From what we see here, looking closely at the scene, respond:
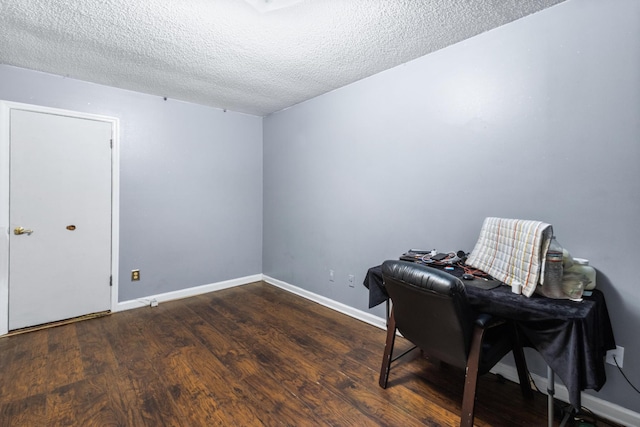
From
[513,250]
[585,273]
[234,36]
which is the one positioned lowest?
[585,273]

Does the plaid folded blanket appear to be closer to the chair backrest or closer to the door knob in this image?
the chair backrest

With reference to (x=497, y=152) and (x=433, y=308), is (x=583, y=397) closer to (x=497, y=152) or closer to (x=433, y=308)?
(x=433, y=308)

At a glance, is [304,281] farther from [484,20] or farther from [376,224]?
[484,20]

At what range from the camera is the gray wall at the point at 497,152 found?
1.71 metres

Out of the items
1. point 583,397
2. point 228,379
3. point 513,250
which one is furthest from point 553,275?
point 228,379

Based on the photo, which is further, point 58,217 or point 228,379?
point 58,217

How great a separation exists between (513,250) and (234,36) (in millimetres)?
2478

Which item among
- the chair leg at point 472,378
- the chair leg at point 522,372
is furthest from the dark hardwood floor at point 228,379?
the chair leg at point 472,378

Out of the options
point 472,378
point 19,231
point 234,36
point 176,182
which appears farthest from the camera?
point 176,182

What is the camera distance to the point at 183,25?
212 centimetres

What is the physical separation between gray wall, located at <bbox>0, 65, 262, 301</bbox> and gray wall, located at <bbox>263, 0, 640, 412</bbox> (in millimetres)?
1225

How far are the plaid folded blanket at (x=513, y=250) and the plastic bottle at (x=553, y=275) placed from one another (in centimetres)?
5

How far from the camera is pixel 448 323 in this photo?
5.14 ft

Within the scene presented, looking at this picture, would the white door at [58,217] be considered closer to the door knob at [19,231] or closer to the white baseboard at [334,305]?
the door knob at [19,231]
